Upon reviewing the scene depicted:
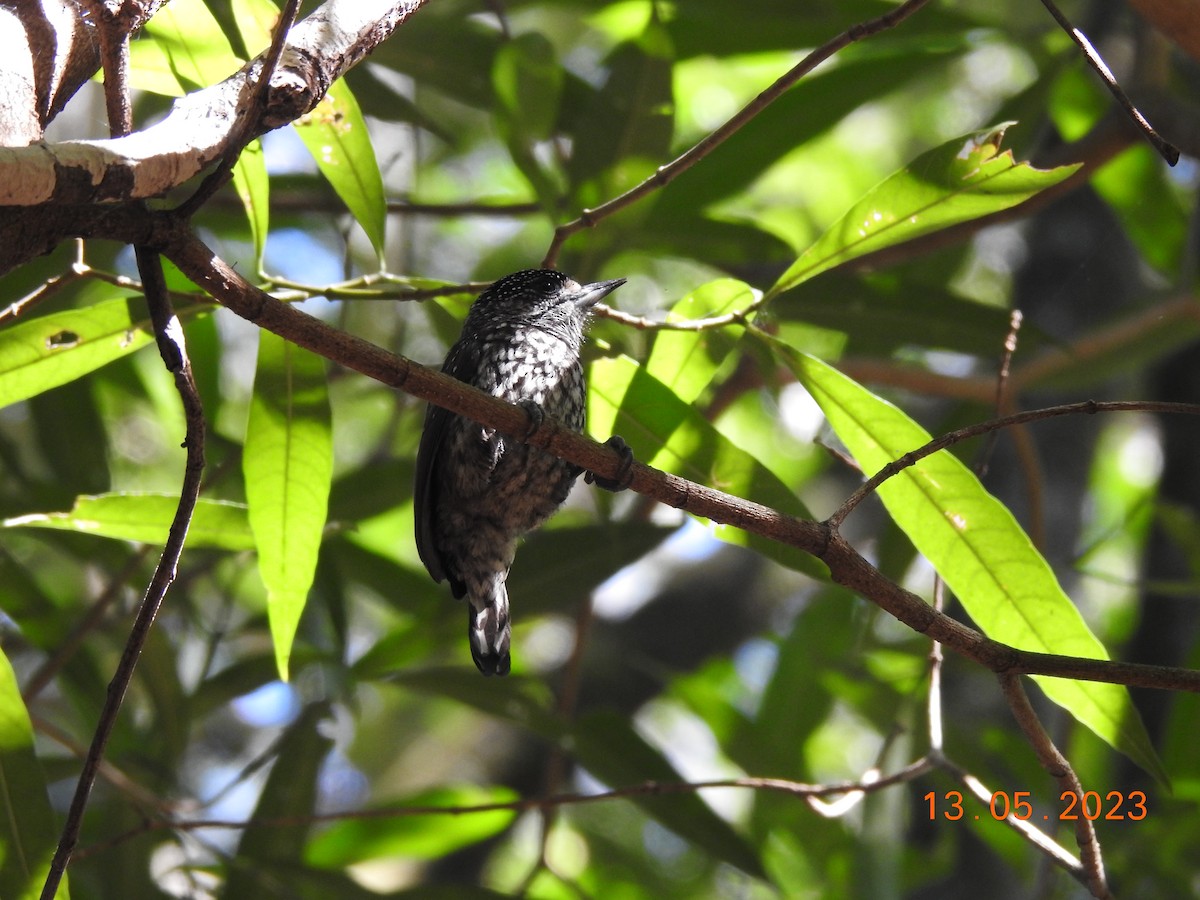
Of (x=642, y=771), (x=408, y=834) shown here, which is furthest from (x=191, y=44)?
(x=408, y=834)

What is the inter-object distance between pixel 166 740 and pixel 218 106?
7.93 feet

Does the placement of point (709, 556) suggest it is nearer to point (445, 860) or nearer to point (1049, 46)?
point (445, 860)

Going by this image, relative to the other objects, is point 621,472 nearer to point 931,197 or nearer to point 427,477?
point 931,197

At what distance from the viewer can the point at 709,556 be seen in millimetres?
6414

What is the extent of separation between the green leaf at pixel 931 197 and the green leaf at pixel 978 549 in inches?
8.7

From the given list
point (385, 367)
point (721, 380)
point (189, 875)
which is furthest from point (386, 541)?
point (385, 367)

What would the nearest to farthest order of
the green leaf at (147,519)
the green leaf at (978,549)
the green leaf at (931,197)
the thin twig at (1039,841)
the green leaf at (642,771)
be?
the thin twig at (1039,841), the green leaf at (931,197), the green leaf at (978,549), the green leaf at (147,519), the green leaf at (642,771)

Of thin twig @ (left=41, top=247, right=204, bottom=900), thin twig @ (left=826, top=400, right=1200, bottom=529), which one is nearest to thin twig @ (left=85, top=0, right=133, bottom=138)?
thin twig @ (left=41, top=247, right=204, bottom=900)

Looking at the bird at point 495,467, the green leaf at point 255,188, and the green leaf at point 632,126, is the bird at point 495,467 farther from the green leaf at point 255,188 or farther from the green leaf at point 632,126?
the green leaf at point 255,188

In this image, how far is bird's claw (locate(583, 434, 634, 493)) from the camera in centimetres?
189

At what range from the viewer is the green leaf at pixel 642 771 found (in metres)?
3.47

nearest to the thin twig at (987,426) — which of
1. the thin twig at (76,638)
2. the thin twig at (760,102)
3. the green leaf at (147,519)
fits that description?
the thin twig at (760,102)

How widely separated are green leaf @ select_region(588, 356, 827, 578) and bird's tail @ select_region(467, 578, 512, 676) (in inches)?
27.0

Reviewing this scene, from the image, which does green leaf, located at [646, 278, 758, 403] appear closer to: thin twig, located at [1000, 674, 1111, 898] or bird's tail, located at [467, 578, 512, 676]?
bird's tail, located at [467, 578, 512, 676]
